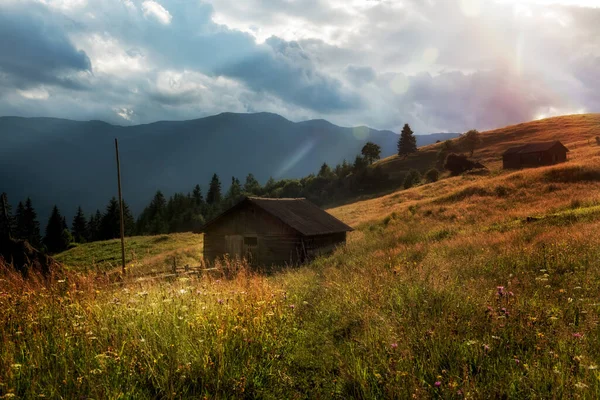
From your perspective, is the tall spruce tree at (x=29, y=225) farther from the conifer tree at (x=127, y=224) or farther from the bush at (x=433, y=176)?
the bush at (x=433, y=176)

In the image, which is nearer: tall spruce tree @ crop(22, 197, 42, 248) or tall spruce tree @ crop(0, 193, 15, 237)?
tall spruce tree @ crop(0, 193, 15, 237)

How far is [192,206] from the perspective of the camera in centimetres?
11262

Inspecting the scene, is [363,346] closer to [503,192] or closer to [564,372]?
[564,372]

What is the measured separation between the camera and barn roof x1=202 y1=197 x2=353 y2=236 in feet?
80.3

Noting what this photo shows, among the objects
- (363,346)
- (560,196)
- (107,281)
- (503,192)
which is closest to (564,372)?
(363,346)

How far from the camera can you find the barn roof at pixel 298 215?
24.5m

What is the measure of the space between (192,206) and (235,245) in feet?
295

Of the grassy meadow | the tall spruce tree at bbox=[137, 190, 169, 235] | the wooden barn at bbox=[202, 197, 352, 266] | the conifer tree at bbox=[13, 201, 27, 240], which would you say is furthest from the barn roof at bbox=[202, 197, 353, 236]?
the tall spruce tree at bbox=[137, 190, 169, 235]

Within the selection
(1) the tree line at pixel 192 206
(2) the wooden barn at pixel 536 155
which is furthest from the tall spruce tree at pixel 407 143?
(2) the wooden barn at pixel 536 155

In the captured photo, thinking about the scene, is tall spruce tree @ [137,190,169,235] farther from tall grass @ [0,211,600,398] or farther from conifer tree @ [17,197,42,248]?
tall grass @ [0,211,600,398]

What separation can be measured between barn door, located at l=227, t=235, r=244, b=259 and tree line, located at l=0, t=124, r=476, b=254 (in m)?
51.9

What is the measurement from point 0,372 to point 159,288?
315 cm

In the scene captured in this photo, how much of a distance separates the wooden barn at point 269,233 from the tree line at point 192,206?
5111 centimetres

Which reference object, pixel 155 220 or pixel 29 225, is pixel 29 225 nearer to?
pixel 29 225
